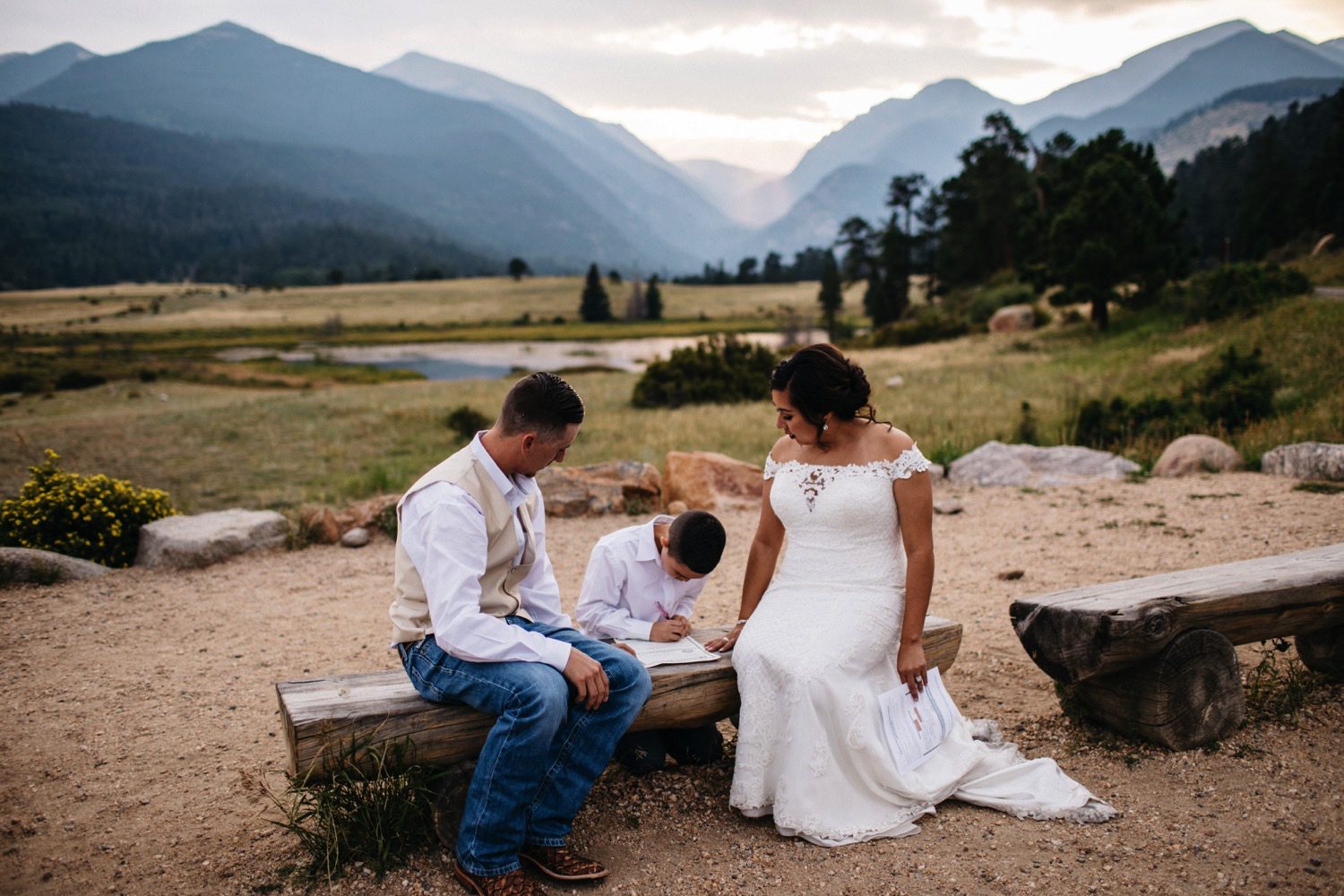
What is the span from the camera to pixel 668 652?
4.30 m

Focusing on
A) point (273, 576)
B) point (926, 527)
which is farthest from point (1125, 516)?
point (273, 576)

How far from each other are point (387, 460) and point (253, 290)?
408 feet

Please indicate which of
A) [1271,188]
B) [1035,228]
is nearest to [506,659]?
[1035,228]

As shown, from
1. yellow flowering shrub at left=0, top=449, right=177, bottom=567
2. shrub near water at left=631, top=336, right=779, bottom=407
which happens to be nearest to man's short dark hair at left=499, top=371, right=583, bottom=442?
yellow flowering shrub at left=0, top=449, right=177, bottom=567

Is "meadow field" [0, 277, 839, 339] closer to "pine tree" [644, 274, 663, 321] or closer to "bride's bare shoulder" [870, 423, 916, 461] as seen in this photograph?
"pine tree" [644, 274, 663, 321]

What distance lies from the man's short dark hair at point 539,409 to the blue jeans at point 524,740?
99cm

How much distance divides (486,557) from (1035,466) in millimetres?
10798

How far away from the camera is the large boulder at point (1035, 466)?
38.1ft

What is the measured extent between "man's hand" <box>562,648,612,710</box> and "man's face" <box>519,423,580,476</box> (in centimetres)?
81

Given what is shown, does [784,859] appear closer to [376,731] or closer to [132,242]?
[376,731]

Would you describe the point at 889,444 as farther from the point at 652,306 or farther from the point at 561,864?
the point at 652,306

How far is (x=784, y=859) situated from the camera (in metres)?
3.70

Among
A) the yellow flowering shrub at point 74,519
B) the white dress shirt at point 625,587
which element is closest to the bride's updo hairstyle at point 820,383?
the white dress shirt at point 625,587

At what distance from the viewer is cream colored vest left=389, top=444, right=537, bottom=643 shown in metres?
3.51
